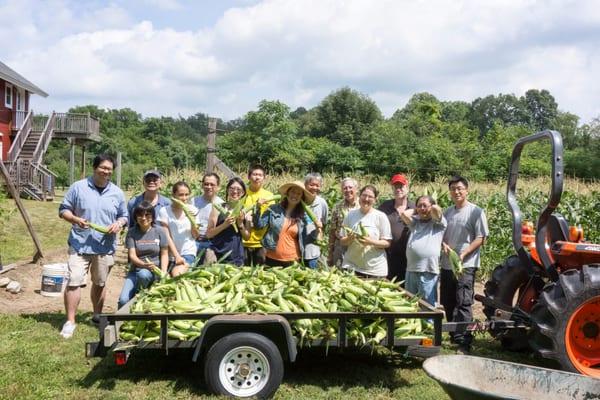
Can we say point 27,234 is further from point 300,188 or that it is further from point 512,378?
point 512,378

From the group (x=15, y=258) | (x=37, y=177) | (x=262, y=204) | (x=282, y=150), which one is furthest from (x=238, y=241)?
(x=37, y=177)

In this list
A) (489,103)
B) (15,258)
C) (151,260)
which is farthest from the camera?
(489,103)

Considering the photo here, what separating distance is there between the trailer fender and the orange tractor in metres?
2.21

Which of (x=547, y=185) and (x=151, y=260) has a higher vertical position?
(x=547, y=185)

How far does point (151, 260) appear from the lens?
21.3 feet

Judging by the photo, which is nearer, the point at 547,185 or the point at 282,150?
the point at 547,185

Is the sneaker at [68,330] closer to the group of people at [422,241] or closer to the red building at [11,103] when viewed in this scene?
the group of people at [422,241]

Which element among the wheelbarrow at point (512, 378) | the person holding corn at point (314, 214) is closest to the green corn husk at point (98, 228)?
the person holding corn at point (314, 214)

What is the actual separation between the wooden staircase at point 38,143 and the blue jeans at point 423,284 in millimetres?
23810

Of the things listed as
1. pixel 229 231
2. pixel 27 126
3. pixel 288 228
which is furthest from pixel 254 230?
pixel 27 126

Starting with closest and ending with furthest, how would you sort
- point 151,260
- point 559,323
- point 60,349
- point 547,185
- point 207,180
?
point 559,323
point 60,349
point 151,260
point 207,180
point 547,185

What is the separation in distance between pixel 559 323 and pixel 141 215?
449 centimetres

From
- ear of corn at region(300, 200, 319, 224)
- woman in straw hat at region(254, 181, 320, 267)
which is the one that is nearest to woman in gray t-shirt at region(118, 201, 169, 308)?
woman in straw hat at region(254, 181, 320, 267)

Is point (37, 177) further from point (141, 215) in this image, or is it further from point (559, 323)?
point (559, 323)
